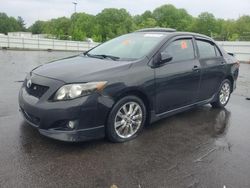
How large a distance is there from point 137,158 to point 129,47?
198cm

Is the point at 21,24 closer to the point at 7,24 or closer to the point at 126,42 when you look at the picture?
the point at 7,24

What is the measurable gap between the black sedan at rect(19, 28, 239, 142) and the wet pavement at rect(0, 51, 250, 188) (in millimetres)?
268

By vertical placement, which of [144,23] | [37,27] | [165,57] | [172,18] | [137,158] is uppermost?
[172,18]

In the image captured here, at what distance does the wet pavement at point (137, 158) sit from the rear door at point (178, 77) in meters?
0.48

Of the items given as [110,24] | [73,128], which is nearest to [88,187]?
[73,128]

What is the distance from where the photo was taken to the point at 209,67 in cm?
541

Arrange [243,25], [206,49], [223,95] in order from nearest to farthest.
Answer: [206,49] → [223,95] → [243,25]

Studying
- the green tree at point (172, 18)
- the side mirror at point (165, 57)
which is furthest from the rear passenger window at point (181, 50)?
the green tree at point (172, 18)

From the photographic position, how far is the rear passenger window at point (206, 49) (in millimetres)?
5368

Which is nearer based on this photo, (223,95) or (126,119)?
(126,119)

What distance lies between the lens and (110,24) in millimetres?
63750

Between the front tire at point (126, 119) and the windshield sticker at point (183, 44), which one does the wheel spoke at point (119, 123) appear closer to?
the front tire at point (126, 119)

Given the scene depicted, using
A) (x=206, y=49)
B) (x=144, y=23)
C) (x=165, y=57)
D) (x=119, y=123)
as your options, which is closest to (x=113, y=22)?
(x=144, y=23)

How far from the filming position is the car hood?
3639 mm
